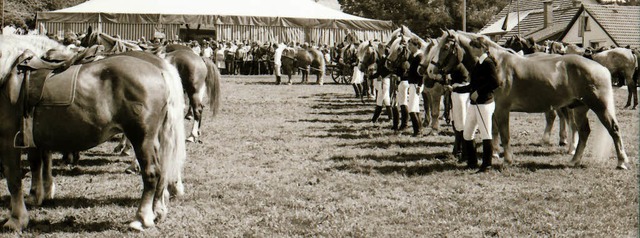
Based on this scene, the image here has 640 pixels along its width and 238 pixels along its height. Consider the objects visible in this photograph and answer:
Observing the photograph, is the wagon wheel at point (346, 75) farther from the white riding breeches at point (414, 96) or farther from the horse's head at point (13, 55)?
the horse's head at point (13, 55)

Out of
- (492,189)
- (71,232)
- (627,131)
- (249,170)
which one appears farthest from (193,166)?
(627,131)

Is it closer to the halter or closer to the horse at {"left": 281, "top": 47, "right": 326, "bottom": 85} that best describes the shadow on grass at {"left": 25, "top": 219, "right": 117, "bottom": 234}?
the halter

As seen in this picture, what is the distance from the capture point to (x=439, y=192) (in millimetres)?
8453

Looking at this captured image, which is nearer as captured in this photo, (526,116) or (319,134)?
(319,134)

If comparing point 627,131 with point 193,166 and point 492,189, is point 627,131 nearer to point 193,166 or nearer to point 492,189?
point 492,189

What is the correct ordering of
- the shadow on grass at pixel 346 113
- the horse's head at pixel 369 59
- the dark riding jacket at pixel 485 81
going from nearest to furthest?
the dark riding jacket at pixel 485 81
the horse's head at pixel 369 59
the shadow on grass at pixel 346 113

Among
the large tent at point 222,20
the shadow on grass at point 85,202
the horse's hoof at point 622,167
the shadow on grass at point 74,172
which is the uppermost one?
the large tent at point 222,20

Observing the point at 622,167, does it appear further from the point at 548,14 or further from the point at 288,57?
the point at 548,14

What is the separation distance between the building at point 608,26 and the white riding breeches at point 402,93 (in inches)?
1219

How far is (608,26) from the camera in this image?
1662 inches

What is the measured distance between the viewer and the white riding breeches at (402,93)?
1376cm

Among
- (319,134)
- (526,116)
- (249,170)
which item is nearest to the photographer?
(249,170)

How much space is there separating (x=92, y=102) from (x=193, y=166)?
4171 mm

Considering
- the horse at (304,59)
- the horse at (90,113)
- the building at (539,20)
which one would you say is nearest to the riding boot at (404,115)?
the horse at (90,113)
